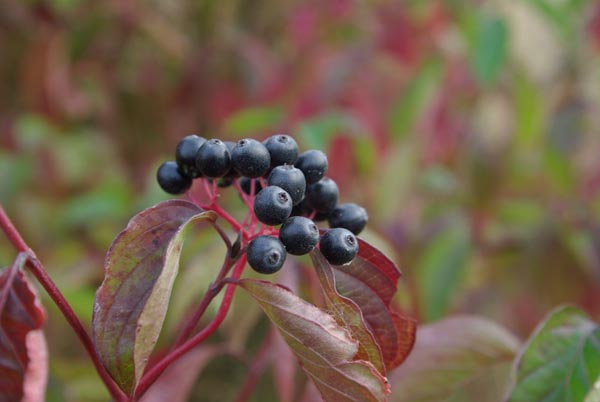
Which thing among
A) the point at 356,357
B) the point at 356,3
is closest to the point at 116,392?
the point at 356,357

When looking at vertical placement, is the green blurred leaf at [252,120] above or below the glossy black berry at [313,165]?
below

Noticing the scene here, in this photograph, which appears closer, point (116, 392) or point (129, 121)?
point (116, 392)

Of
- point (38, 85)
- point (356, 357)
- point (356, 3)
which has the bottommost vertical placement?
→ point (38, 85)

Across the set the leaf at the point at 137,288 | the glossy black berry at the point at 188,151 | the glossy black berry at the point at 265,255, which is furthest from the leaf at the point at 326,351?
the glossy black berry at the point at 188,151

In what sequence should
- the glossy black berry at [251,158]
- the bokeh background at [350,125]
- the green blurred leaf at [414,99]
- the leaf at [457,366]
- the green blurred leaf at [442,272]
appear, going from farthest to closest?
the green blurred leaf at [414,99]
the bokeh background at [350,125]
the green blurred leaf at [442,272]
the leaf at [457,366]
the glossy black berry at [251,158]

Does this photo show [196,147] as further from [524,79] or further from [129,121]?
[129,121]

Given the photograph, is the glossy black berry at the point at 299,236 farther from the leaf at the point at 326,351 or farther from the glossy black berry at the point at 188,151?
the glossy black berry at the point at 188,151
